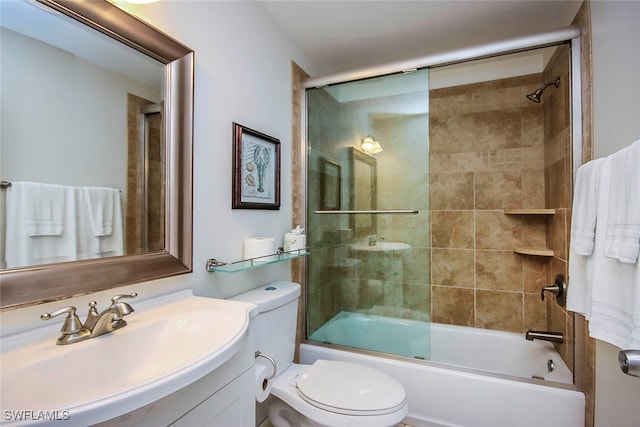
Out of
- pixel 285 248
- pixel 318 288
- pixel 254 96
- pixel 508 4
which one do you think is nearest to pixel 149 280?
pixel 285 248

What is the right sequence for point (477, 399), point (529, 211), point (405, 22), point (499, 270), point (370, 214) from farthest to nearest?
point (499, 270), point (529, 211), point (370, 214), point (405, 22), point (477, 399)

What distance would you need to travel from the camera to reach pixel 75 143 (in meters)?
0.88

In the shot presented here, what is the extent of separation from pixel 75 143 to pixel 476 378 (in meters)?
2.03

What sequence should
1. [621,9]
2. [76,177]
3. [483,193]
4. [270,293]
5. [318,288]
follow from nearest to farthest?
1. [76,177]
2. [621,9]
3. [270,293]
4. [318,288]
5. [483,193]

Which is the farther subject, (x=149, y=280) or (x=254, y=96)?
(x=254, y=96)

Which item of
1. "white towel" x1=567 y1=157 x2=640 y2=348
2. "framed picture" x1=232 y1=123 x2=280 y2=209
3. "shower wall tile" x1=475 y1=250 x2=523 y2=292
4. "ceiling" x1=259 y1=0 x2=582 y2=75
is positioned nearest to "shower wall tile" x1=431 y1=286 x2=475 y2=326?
"shower wall tile" x1=475 y1=250 x2=523 y2=292

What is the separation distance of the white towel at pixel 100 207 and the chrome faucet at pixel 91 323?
0.77 ft

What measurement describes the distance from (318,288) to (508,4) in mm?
2068

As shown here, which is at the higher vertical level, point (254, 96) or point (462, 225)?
point (254, 96)

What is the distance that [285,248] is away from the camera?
181cm

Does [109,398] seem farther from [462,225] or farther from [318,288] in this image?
[462,225]

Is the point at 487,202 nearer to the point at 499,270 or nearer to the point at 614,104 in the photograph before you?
the point at 499,270

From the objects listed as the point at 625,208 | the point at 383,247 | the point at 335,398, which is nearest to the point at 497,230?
the point at 383,247

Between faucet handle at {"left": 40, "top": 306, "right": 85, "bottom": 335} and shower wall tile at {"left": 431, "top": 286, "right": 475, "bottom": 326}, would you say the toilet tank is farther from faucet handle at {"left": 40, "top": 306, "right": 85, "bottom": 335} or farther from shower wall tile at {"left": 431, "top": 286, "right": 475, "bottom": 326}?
shower wall tile at {"left": 431, "top": 286, "right": 475, "bottom": 326}
